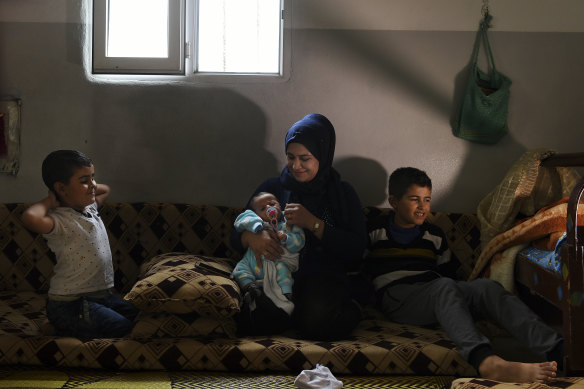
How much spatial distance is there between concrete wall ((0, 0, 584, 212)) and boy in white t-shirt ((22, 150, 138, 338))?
0.86 m

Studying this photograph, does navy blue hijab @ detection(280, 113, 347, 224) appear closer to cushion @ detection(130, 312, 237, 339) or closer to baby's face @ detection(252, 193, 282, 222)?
baby's face @ detection(252, 193, 282, 222)

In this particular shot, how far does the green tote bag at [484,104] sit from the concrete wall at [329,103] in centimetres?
6

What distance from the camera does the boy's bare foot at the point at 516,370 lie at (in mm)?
2113

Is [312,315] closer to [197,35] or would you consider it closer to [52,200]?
[52,200]

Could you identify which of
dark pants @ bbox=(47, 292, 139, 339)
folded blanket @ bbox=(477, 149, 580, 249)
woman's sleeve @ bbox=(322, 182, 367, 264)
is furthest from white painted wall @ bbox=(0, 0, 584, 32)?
dark pants @ bbox=(47, 292, 139, 339)

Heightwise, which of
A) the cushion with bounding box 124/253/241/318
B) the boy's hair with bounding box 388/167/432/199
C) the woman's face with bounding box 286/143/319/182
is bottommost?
the cushion with bounding box 124/253/241/318

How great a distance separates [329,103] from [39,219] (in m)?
1.83

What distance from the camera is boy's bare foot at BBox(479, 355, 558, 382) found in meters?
2.11

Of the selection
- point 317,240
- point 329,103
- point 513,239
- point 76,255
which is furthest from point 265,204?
point 513,239

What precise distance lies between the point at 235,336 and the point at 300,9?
80.0 inches

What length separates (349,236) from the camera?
2846 millimetres

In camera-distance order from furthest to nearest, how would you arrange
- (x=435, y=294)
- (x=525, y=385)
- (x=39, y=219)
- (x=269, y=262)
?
(x=269, y=262) → (x=435, y=294) → (x=39, y=219) → (x=525, y=385)

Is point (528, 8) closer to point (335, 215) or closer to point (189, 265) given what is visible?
point (335, 215)

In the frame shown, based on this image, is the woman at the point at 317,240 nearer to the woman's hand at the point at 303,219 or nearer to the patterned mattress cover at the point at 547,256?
the woman's hand at the point at 303,219
